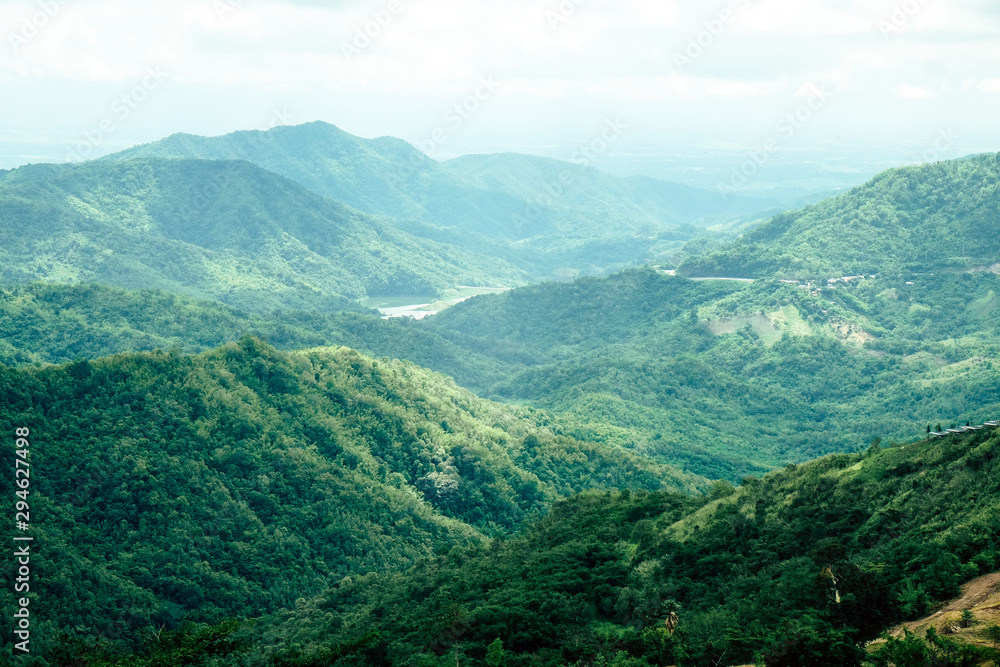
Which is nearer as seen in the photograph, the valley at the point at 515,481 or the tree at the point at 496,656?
the tree at the point at 496,656

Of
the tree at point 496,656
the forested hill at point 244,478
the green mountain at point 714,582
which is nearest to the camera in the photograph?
the green mountain at point 714,582

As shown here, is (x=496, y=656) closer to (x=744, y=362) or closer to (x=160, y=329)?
(x=160, y=329)

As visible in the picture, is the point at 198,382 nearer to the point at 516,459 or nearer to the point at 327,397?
the point at 327,397

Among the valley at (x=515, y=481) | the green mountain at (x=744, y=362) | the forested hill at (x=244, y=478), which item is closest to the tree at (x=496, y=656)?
the valley at (x=515, y=481)

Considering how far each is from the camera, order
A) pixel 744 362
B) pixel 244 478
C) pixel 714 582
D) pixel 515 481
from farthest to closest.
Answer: pixel 744 362
pixel 515 481
pixel 244 478
pixel 714 582

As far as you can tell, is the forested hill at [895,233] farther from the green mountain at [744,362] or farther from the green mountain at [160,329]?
the green mountain at [160,329]

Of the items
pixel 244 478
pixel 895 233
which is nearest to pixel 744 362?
pixel 895 233
